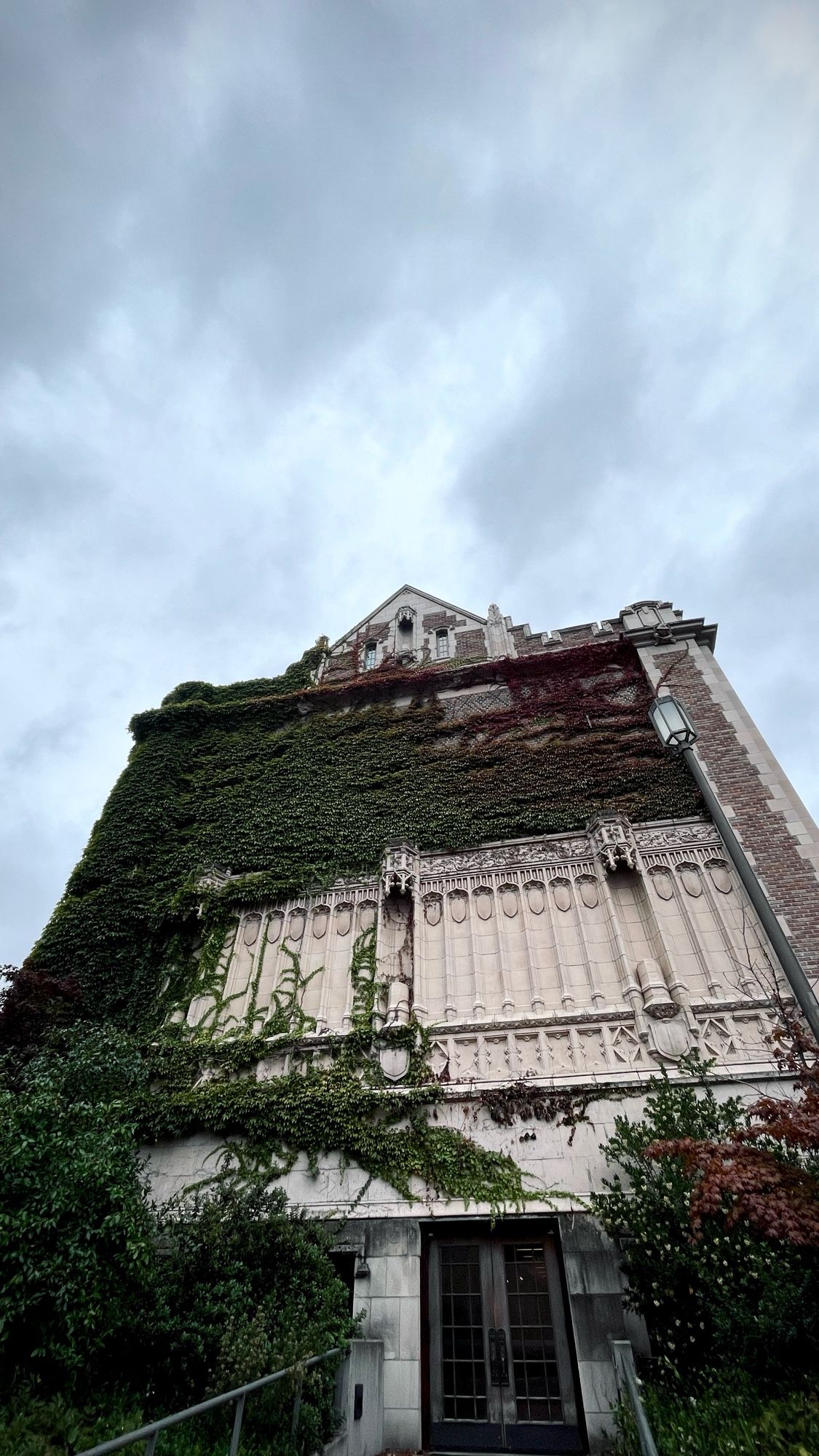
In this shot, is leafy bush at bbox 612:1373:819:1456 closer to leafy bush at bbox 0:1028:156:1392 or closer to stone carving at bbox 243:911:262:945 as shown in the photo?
leafy bush at bbox 0:1028:156:1392

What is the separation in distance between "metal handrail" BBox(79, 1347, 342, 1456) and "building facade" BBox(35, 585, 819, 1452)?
240cm

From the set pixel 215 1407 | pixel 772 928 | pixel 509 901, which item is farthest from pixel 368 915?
pixel 772 928

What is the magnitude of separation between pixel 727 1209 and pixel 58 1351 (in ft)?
22.4

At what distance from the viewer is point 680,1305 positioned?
305 inches

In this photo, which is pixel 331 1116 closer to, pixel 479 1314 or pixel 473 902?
pixel 479 1314

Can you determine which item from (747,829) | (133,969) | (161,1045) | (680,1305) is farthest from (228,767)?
(680,1305)

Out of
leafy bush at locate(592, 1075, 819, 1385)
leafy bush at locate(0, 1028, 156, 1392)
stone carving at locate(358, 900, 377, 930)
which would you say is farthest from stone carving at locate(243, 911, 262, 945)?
leafy bush at locate(592, 1075, 819, 1385)

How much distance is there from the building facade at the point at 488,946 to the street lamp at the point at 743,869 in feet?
9.52

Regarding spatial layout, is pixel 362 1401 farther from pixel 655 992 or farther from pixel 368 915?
pixel 368 915

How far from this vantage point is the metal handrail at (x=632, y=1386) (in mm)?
5445

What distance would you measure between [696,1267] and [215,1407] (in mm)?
4935

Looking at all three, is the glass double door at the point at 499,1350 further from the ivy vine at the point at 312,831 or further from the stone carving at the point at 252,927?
the stone carving at the point at 252,927

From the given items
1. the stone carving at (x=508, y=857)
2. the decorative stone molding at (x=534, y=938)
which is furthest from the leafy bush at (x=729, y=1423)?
the stone carving at (x=508, y=857)

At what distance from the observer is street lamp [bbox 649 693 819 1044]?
6.21m
